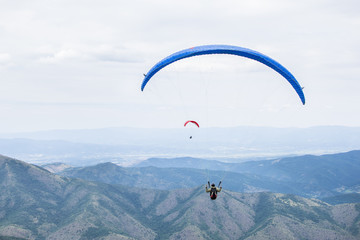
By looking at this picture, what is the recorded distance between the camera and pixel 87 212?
171m

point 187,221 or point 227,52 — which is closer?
point 227,52

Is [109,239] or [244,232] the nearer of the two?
[109,239]

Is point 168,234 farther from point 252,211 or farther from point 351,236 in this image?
point 351,236

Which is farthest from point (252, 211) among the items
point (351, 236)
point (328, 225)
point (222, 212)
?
point (351, 236)

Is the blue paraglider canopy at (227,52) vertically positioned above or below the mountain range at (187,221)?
above

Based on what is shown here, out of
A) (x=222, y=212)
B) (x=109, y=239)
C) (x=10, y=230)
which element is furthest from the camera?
(x=222, y=212)

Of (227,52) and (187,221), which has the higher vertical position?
(227,52)

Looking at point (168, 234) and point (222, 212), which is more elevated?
point (222, 212)

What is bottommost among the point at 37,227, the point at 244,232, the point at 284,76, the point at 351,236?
the point at 37,227

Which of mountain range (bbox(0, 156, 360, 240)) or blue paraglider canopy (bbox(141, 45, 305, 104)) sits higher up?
blue paraglider canopy (bbox(141, 45, 305, 104))

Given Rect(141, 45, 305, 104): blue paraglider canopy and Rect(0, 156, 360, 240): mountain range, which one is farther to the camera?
Rect(0, 156, 360, 240): mountain range

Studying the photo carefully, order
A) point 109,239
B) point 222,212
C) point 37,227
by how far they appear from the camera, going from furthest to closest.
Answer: point 222,212 → point 37,227 → point 109,239

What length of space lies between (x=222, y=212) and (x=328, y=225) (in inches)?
2331

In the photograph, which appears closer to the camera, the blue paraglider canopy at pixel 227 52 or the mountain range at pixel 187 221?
the blue paraglider canopy at pixel 227 52
